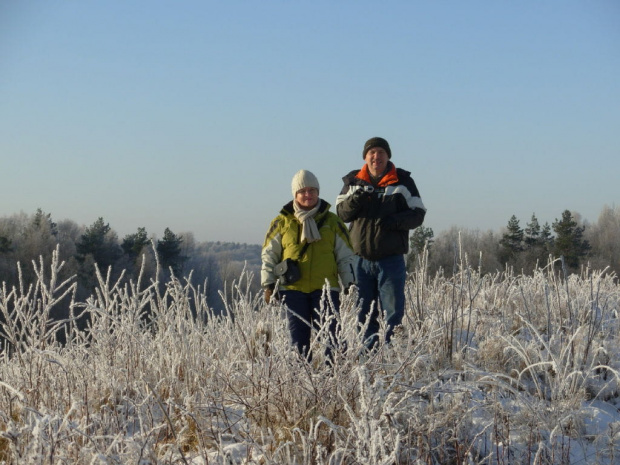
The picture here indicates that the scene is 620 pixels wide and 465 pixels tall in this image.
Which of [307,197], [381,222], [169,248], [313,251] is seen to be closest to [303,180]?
[307,197]

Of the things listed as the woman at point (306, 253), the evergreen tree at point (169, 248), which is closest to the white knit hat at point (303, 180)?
the woman at point (306, 253)

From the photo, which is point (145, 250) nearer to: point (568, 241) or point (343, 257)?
point (568, 241)

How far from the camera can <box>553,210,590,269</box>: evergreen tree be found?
3516 cm

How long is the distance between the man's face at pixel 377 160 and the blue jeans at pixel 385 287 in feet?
2.36

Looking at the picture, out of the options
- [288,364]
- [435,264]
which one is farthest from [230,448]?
[435,264]

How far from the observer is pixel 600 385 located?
3.66 m

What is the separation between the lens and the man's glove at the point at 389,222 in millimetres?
4320

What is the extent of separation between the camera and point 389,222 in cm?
432

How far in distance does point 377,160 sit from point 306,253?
111 cm

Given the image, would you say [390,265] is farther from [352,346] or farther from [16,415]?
[16,415]

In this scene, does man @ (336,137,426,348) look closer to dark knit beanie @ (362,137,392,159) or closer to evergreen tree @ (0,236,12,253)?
dark knit beanie @ (362,137,392,159)

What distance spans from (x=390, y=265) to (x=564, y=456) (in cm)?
208

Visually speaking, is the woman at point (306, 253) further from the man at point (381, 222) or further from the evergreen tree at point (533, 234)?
the evergreen tree at point (533, 234)

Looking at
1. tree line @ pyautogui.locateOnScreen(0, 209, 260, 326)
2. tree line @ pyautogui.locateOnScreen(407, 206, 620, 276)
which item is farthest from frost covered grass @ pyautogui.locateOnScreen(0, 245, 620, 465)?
tree line @ pyautogui.locateOnScreen(0, 209, 260, 326)
